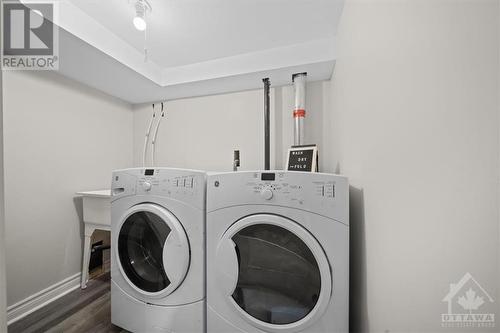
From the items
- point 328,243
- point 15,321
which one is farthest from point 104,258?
point 328,243

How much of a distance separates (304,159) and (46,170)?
6.38 feet

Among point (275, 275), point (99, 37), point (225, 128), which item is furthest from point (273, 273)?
point (99, 37)

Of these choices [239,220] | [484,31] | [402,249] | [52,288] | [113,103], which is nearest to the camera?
[484,31]

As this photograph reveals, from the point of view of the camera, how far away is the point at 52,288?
1490 millimetres

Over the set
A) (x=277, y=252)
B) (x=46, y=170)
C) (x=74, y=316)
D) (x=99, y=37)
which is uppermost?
(x=99, y=37)

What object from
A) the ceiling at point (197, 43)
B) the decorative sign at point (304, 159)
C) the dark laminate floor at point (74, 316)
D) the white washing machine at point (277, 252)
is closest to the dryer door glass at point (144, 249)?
the white washing machine at point (277, 252)

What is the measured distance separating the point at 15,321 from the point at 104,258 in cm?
63

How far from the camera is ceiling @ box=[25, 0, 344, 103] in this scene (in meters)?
1.16

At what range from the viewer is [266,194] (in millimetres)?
867

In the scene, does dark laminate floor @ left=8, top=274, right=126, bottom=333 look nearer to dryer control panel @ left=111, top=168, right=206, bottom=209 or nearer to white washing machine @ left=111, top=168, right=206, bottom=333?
white washing machine @ left=111, top=168, right=206, bottom=333

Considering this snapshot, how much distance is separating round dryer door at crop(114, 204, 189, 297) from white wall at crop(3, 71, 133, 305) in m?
0.81

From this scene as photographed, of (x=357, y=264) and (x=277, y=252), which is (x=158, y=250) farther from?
(x=357, y=264)

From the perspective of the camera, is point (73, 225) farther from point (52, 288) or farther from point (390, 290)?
point (390, 290)

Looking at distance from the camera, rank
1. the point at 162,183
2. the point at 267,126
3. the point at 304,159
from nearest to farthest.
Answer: the point at 162,183 < the point at 304,159 < the point at 267,126
